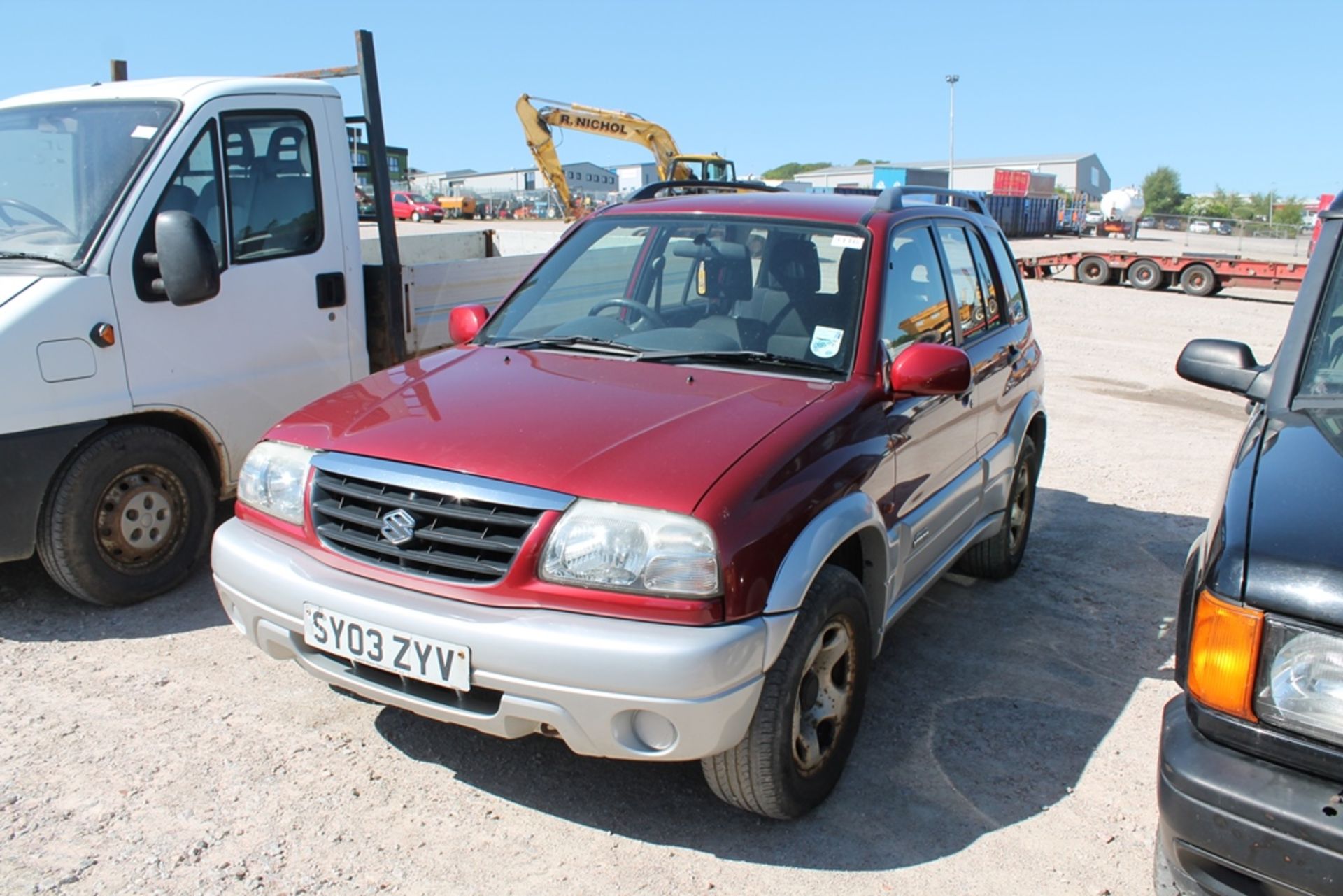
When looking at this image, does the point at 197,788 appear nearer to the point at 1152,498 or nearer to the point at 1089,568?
the point at 1089,568

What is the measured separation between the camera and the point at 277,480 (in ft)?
10.3

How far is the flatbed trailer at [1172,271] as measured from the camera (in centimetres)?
2075

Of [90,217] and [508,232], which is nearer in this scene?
[90,217]

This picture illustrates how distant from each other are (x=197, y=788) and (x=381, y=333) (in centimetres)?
288

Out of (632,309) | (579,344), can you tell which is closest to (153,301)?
(579,344)

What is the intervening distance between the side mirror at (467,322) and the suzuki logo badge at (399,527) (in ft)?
4.59

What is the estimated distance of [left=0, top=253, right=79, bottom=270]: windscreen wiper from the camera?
4121 mm

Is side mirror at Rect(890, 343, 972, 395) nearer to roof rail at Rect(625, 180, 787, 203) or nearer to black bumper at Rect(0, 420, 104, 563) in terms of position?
roof rail at Rect(625, 180, 787, 203)

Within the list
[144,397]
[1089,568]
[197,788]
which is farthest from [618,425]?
[1089,568]

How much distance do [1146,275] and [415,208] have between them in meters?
37.3

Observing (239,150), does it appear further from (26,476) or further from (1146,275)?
(1146,275)

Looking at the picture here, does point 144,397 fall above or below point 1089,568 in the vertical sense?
above

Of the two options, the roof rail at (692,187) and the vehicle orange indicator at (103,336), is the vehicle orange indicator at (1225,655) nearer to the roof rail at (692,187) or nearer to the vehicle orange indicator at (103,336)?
the roof rail at (692,187)

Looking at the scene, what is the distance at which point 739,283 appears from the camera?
149 inches
